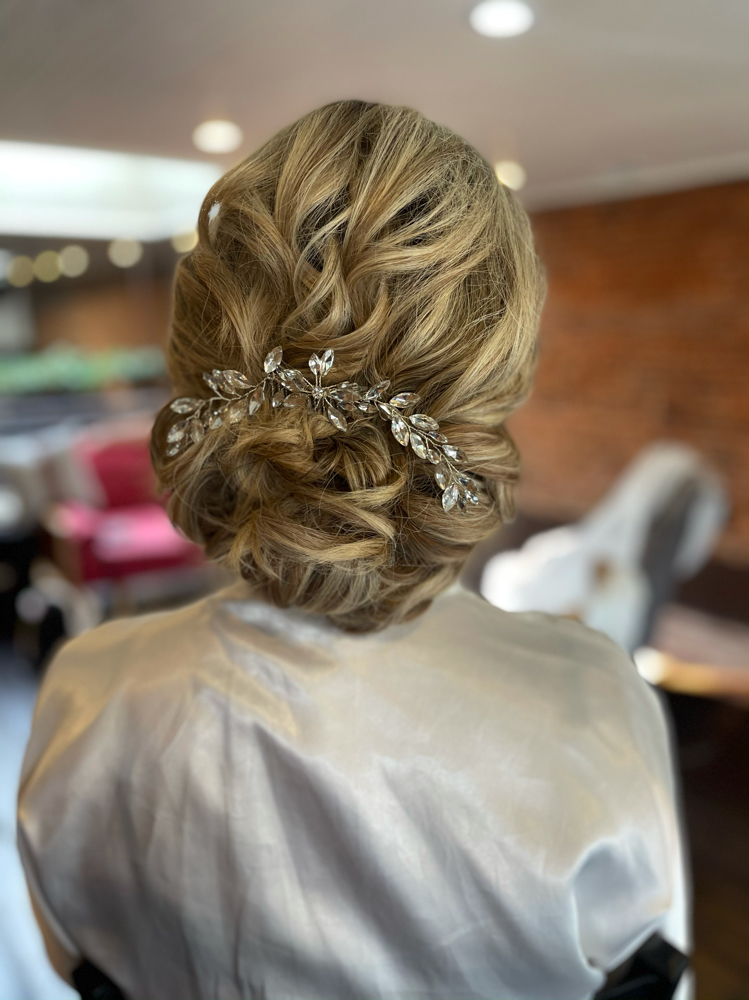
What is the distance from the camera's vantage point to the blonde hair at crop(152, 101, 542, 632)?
44 cm

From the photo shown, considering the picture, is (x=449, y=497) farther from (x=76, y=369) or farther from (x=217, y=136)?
(x=76, y=369)

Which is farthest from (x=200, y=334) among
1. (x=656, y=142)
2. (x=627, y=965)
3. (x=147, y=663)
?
(x=656, y=142)

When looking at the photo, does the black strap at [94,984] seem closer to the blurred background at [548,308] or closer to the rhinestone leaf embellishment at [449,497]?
the rhinestone leaf embellishment at [449,497]

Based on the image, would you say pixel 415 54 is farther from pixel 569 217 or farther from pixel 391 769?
pixel 569 217

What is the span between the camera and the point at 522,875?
0.52 metres

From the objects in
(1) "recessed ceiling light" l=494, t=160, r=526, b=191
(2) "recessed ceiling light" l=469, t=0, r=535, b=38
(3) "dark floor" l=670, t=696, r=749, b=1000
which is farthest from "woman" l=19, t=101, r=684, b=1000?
(3) "dark floor" l=670, t=696, r=749, b=1000

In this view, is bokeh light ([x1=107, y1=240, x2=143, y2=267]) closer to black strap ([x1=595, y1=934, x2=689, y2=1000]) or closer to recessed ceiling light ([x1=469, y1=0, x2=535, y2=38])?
recessed ceiling light ([x1=469, y1=0, x2=535, y2=38])

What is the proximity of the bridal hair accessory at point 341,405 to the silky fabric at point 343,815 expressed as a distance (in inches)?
6.6

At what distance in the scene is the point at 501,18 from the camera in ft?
2.25

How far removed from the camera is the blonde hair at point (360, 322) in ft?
1.44

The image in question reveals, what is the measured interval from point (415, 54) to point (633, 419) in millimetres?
1418

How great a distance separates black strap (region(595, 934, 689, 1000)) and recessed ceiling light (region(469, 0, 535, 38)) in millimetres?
910

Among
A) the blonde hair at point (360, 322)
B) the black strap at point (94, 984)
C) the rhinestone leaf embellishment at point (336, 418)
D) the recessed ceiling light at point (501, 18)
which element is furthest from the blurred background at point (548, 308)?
the black strap at point (94, 984)

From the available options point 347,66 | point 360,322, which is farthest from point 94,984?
point 347,66
